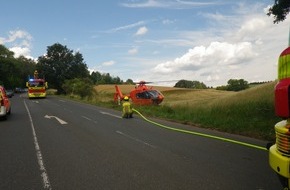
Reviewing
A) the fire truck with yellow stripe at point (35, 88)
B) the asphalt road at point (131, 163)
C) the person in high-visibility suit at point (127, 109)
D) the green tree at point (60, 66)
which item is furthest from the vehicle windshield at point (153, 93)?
the green tree at point (60, 66)

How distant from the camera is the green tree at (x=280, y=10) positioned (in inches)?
681

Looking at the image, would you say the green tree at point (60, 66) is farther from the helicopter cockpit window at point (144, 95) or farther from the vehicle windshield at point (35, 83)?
the helicopter cockpit window at point (144, 95)

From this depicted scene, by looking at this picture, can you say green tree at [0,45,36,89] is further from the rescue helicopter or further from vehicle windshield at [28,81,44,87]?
the rescue helicopter

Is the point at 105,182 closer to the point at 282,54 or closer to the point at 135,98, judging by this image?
the point at 282,54

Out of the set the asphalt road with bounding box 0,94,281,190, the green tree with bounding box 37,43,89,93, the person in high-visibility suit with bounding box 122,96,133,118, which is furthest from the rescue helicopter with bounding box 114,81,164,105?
the green tree with bounding box 37,43,89,93

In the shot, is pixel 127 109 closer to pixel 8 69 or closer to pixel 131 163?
pixel 131 163

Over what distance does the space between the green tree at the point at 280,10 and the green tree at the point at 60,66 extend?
2784 inches

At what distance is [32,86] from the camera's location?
56719 mm

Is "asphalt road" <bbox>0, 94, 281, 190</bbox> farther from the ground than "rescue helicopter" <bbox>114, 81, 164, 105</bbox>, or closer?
closer

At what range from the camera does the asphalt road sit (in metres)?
6.89

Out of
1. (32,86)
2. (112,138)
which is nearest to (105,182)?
(112,138)

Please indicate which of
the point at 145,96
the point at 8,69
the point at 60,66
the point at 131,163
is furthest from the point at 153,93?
the point at 8,69

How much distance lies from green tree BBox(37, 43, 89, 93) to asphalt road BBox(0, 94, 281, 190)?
75168mm

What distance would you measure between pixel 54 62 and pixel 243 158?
274 feet
